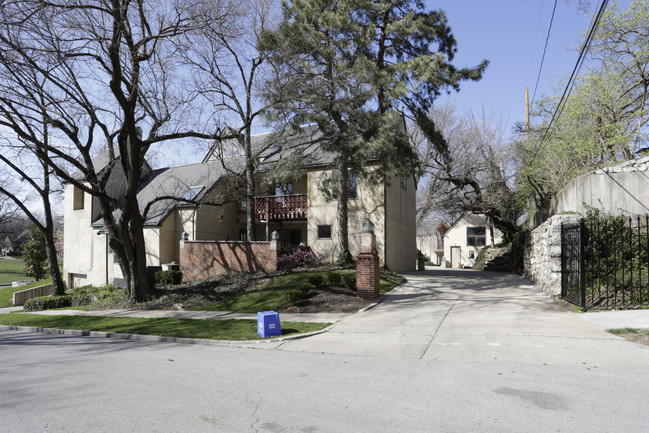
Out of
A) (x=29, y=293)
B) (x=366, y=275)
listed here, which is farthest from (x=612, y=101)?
(x=29, y=293)

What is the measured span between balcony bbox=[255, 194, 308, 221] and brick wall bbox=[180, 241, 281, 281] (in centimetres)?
338

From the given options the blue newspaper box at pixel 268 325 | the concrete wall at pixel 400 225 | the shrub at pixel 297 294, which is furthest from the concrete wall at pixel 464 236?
the blue newspaper box at pixel 268 325

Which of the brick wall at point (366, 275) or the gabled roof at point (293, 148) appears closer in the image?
the brick wall at point (366, 275)

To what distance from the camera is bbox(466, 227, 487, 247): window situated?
3991cm

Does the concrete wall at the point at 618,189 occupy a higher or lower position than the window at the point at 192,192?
lower

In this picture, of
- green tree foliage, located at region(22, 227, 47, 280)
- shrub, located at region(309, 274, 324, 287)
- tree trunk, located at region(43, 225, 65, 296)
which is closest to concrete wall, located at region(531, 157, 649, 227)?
shrub, located at region(309, 274, 324, 287)

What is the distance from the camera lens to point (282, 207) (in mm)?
24578

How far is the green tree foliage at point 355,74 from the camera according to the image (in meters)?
15.7

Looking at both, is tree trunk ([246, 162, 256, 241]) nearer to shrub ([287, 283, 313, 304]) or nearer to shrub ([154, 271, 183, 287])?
shrub ([154, 271, 183, 287])

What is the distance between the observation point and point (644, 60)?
574 inches

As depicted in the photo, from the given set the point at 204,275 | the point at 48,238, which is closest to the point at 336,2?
the point at 204,275

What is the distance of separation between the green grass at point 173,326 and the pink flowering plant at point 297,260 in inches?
278

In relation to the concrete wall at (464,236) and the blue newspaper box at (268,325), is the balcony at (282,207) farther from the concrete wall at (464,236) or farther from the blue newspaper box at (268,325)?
the concrete wall at (464,236)

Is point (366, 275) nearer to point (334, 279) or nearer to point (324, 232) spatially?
point (334, 279)
